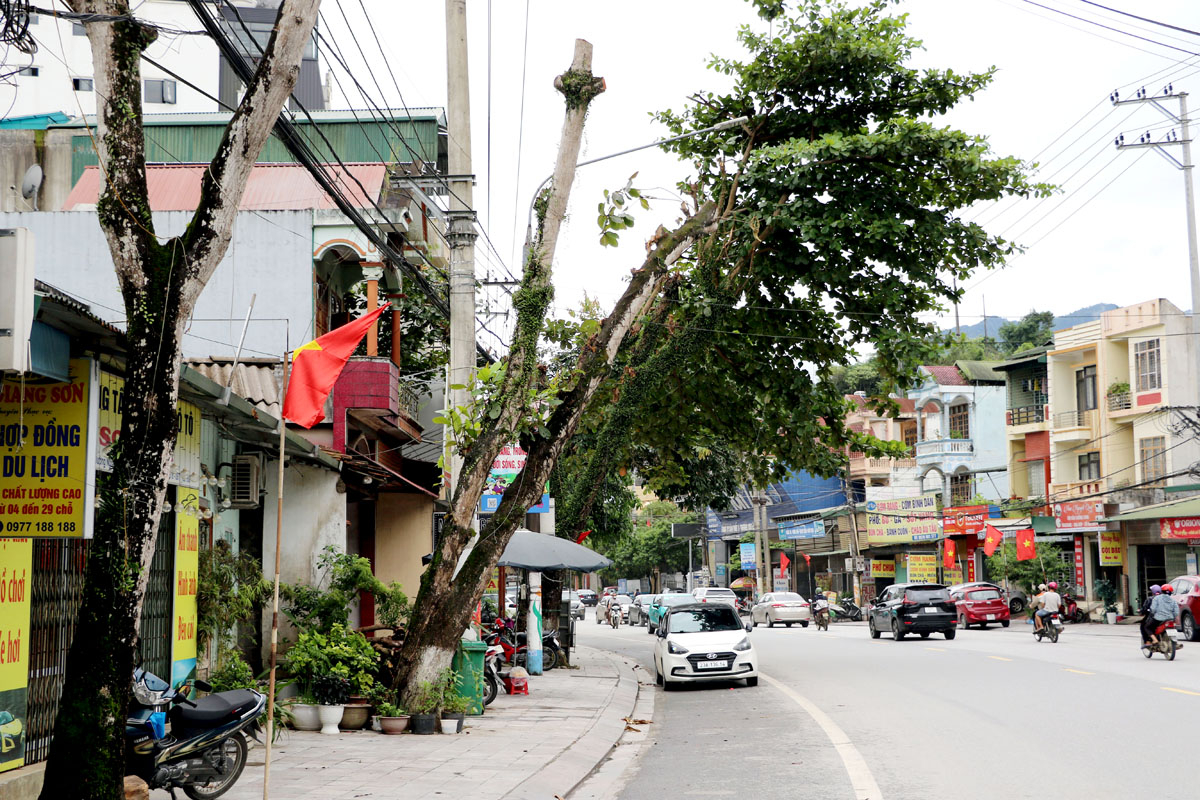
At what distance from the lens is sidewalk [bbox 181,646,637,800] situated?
925cm

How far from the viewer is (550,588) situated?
81.7 feet

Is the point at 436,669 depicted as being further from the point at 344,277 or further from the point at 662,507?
the point at 662,507

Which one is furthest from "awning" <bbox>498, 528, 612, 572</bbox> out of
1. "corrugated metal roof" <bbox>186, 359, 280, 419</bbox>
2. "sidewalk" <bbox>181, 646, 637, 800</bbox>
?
"corrugated metal roof" <bbox>186, 359, 280, 419</bbox>

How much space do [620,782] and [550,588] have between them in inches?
584

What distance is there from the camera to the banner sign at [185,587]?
37.1ft

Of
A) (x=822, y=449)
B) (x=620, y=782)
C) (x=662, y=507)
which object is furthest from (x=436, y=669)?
(x=662, y=507)

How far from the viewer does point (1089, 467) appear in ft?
146

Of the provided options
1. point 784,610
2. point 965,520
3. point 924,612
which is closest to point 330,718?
point 924,612

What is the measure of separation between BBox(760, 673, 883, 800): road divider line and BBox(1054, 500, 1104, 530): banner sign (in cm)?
2808

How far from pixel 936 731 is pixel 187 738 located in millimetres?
7671

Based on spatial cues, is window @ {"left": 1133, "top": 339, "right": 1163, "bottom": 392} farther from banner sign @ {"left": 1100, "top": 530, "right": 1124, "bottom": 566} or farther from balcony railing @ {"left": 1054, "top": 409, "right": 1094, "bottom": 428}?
banner sign @ {"left": 1100, "top": 530, "right": 1124, "bottom": 566}

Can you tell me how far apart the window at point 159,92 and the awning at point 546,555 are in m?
30.6

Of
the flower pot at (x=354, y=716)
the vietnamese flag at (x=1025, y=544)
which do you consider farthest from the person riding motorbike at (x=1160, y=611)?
the vietnamese flag at (x=1025, y=544)

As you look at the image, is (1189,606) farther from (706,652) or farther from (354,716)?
(354,716)
